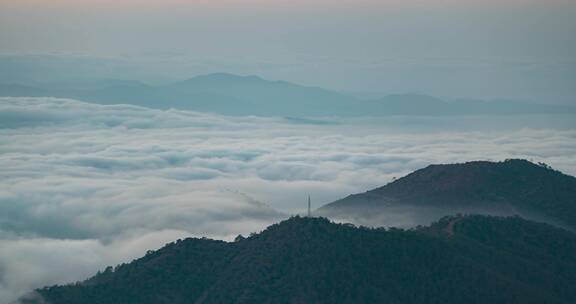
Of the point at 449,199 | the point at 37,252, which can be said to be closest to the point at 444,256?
the point at 449,199

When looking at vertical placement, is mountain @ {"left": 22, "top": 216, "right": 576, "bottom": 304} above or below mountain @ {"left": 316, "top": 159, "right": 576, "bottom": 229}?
below

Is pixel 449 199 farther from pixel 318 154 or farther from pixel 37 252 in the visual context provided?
pixel 318 154

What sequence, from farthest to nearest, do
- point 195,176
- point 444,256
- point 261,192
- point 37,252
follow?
point 195,176 → point 261,192 → point 37,252 → point 444,256

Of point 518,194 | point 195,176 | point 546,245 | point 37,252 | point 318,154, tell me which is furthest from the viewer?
point 318,154

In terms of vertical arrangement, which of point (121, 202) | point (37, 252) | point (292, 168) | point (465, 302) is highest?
point (292, 168)

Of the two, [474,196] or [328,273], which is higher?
[474,196]

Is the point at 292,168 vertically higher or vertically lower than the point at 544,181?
higher
